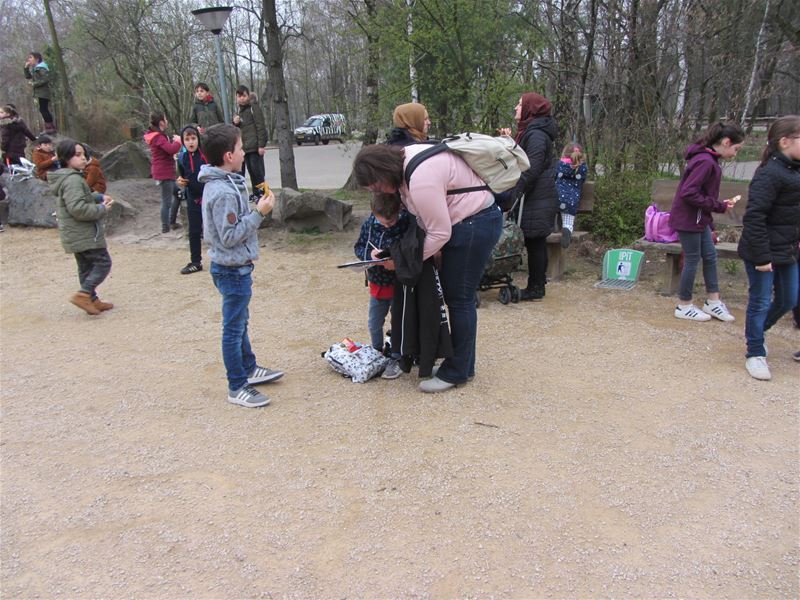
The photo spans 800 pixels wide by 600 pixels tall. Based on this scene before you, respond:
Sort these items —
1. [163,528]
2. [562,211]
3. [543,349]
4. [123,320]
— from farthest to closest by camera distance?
[562,211], [123,320], [543,349], [163,528]

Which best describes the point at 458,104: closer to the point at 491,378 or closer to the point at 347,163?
the point at 491,378

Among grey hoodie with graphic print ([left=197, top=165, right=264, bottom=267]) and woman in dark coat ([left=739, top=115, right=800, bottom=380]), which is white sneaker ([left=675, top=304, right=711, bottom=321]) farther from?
grey hoodie with graphic print ([left=197, top=165, right=264, bottom=267])

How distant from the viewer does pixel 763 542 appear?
2594 millimetres

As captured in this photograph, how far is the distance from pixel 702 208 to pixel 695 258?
0.43 meters

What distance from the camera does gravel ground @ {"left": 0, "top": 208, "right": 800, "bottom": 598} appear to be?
2.48 m

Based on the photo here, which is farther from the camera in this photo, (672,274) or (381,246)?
(672,274)

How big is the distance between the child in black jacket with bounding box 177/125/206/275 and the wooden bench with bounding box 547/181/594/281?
369cm

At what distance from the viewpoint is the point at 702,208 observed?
4965 mm

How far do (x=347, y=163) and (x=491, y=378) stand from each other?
754 inches

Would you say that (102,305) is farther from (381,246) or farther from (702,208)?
(702,208)

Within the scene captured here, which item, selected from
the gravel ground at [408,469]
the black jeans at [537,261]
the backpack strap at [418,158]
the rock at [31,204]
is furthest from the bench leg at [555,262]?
the rock at [31,204]

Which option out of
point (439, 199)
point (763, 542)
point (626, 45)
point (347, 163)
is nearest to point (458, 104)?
point (626, 45)

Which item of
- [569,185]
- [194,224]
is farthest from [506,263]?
[194,224]

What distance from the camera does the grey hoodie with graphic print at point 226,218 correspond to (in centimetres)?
356
